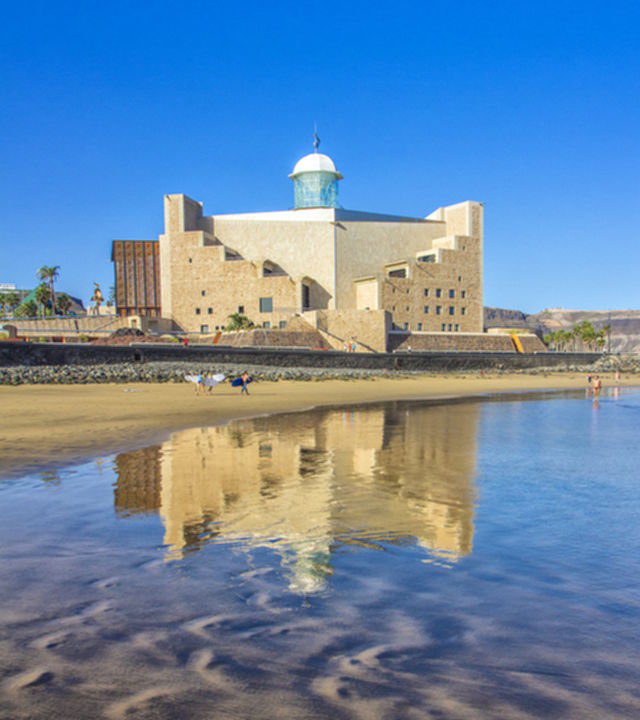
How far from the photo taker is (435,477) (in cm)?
909

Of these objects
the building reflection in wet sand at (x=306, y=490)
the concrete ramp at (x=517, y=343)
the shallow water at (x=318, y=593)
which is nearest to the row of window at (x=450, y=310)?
the concrete ramp at (x=517, y=343)

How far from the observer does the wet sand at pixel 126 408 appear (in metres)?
11.5

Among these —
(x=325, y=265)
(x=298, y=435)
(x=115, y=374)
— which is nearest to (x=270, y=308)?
(x=325, y=265)

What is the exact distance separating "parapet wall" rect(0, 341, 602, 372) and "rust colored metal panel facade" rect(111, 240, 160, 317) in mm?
31252

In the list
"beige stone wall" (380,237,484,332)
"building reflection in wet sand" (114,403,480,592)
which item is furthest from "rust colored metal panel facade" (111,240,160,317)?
"building reflection in wet sand" (114,403,480,592)

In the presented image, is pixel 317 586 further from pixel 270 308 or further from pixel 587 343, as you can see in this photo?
pixel 587 343

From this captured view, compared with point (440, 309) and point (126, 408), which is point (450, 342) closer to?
point (440, 309)

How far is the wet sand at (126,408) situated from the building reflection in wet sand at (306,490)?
48.3 inches

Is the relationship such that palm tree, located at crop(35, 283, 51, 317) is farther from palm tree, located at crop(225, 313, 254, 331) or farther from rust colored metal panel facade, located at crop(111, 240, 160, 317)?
palm tree, located at crop(225, 313, 254, 331)

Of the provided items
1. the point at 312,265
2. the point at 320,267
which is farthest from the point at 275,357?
the point at 312,265

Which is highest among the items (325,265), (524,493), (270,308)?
(325,265)

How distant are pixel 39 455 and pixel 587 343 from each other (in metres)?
100

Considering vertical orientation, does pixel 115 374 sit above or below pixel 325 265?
below

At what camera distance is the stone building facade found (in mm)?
64562
